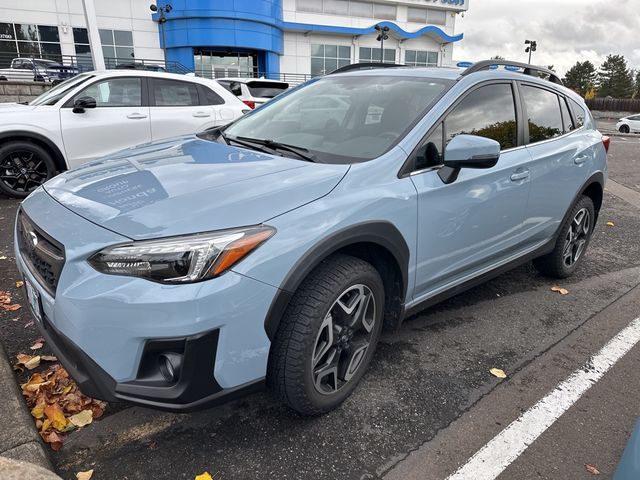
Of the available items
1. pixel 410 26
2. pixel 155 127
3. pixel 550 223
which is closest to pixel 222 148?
pixel 550 223

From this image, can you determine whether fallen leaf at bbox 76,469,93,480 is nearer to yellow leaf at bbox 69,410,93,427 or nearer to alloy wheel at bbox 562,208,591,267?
yellow leaf at bbox 69,410,93,427

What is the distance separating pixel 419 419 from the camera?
2.48 meters

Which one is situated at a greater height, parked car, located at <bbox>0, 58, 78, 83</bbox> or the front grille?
parked car, located at <bbox>0, 58, 78, 83</bbox>

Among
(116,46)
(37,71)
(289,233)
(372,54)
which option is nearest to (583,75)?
(372,54)

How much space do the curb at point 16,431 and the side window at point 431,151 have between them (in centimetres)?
221

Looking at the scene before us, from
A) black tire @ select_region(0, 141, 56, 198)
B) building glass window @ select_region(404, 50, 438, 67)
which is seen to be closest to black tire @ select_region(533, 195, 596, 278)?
black tire @ select_region(0, 141, 56, 198)

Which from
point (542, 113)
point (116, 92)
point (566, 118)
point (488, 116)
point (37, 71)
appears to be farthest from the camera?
point (37, 71)

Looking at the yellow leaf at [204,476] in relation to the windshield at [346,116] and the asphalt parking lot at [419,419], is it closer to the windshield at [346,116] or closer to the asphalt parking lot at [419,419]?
the asphalt parking lot at [419,419]

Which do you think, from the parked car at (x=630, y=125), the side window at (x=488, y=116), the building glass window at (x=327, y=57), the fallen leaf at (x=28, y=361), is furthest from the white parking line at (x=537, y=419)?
the building glass window at (x=327, y=57)

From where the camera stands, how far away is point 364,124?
113 inches

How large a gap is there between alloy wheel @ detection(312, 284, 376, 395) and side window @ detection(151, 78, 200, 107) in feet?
18.7

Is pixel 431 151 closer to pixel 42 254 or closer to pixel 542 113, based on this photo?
pixel 542 113

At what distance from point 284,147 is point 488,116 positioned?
4.55ft

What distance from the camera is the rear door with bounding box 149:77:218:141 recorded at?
702 centimetres
